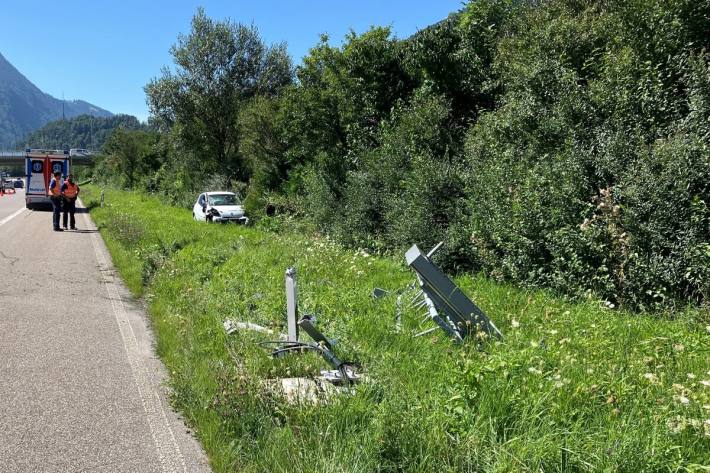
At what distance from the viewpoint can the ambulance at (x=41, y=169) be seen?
81.4 ft

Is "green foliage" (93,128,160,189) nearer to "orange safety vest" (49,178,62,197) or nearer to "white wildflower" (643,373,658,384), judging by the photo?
"orange safety vest" (49,178,62,197)

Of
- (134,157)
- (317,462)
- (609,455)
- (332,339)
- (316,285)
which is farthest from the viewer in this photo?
(134,157)

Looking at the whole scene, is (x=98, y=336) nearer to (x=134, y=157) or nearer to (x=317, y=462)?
(x=317, y=462)

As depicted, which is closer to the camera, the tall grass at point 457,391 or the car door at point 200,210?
the tall grass at point 457,391

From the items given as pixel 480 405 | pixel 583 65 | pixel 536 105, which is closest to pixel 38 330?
pixel 480 405

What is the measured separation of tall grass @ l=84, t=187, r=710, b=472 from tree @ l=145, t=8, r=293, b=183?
2246 cm

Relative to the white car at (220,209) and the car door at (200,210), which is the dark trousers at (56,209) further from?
the car door at (200,210)

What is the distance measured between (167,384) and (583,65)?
9.11 metres

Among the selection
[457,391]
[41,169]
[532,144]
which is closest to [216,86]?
[41,169]

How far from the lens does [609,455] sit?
2717 mm

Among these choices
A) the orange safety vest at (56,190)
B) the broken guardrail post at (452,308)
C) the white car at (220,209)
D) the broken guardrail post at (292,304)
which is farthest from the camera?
the white car at (220,209)

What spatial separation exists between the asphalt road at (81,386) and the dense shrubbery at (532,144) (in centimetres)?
541

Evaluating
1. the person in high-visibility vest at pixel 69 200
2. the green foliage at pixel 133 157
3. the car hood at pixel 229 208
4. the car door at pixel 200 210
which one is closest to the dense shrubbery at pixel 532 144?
the car hood at pixel 229 208

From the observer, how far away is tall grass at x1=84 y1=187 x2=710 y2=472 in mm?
2898
